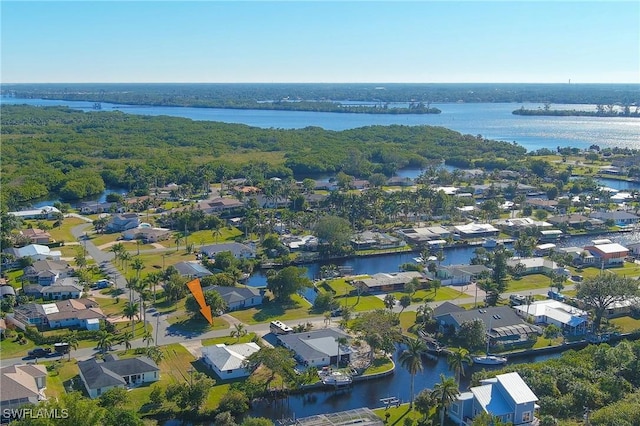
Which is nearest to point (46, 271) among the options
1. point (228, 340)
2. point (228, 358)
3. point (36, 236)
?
point (36, 236)

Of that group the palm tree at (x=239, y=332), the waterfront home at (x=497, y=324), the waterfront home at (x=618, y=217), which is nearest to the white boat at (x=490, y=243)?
the waterfront home at (x=618, y=217)

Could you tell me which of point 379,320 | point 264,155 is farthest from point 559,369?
point 264,155

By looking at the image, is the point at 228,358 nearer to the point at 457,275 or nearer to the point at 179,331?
the point at 179,331

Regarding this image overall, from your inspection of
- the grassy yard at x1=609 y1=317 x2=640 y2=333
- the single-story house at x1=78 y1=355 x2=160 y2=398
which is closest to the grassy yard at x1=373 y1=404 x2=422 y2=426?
the single-story house at x1=78 y1=355 x2=160 y2=398

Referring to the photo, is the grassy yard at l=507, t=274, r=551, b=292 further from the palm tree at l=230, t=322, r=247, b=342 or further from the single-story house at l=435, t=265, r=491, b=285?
the palm tree at l=230, t=322, r=247, b=342

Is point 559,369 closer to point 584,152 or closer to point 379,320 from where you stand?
point 379,320

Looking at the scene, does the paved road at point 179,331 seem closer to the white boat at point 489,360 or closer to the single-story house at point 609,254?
the single-story house at point 609,254
